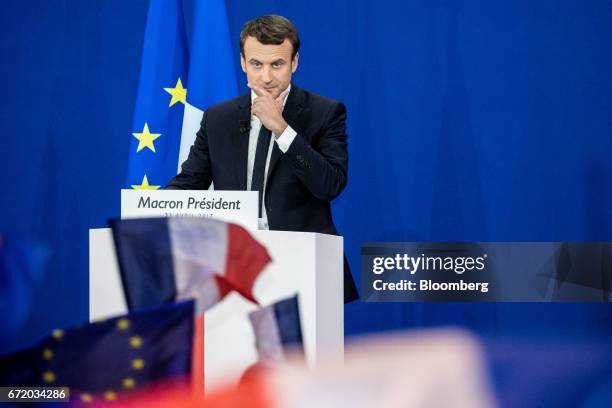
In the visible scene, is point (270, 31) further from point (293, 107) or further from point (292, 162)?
point (292, 162)

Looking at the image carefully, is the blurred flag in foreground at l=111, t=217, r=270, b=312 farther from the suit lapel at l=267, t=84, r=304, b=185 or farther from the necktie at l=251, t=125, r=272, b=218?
the suit lapel at l=267, t=84, r=304, b=185

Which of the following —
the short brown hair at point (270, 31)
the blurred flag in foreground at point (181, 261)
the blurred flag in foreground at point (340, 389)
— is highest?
the short brown hair at point (270, 31)

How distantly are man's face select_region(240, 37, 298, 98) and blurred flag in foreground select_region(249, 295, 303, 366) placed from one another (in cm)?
107

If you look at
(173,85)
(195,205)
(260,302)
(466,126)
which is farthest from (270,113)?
(466,126)

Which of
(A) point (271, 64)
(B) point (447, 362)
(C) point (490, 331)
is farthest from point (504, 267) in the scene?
(A) point (271, 64)

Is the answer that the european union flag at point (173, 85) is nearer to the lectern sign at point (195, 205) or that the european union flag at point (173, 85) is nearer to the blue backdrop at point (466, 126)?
the blue backdrop at point (466, 126)

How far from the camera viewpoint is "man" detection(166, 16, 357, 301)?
267cm

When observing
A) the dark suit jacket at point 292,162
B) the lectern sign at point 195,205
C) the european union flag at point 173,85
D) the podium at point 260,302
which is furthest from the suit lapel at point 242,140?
the european union flag at point 173,85

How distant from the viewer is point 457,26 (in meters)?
4.79

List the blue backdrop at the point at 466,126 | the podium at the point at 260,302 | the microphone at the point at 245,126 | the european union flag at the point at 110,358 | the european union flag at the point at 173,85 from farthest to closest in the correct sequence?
the blue backdrop at the point at 466,126, the european union flag at the point at 173,85, the microphone at the point at 245,126, the podium at the point at 260,302, the european union flag at the point at 110,358

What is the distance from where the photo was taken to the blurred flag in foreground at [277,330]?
194 centimetres

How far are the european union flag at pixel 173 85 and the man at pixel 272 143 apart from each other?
51.1 inches

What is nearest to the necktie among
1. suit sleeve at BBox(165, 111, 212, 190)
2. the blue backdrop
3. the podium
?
suit sleeve at BBox(165, 111, 212, 190)

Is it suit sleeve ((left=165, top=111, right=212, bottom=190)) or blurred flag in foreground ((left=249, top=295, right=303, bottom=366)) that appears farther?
suit sleeve ((left=165, top=111, right=212, bottom=190))
